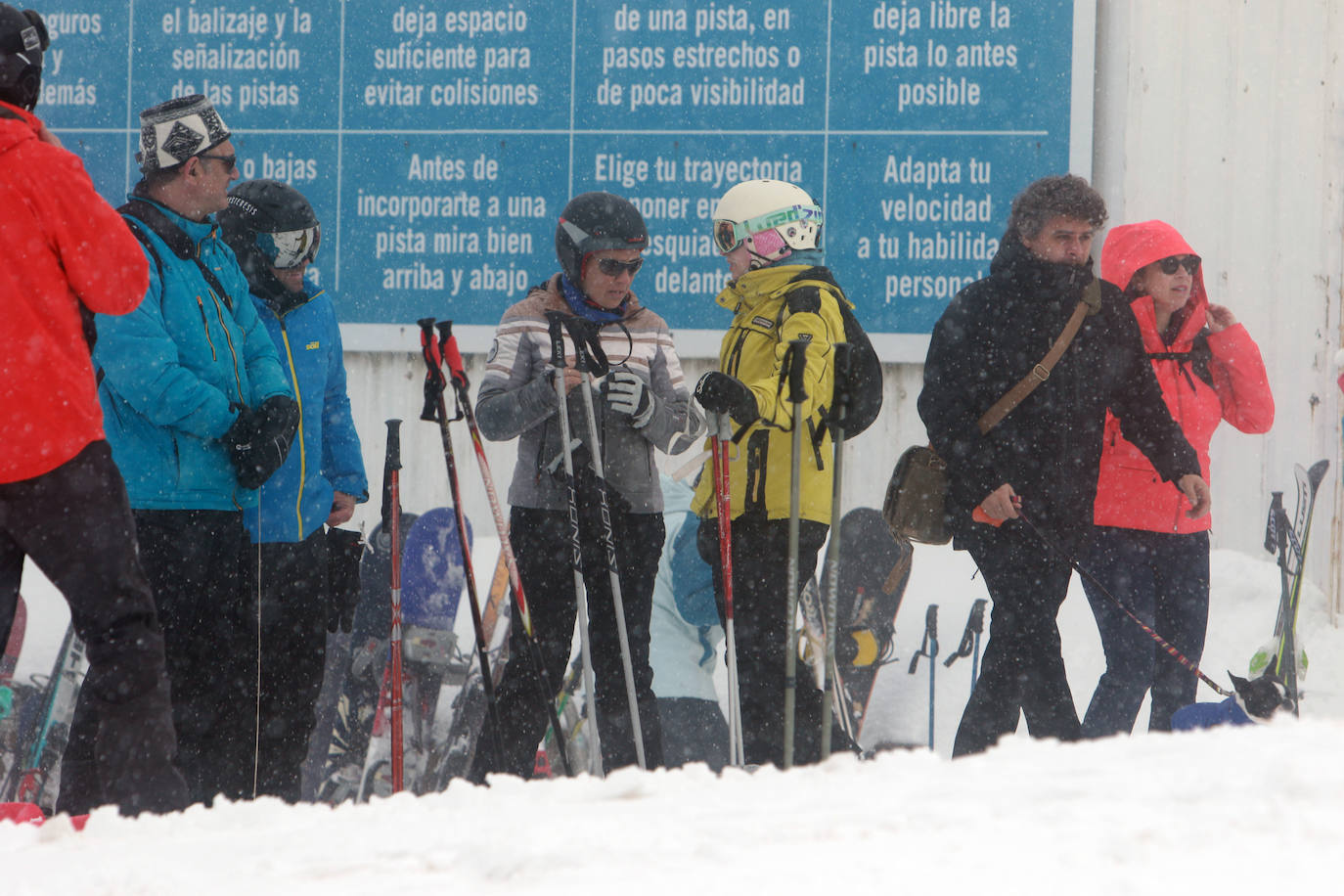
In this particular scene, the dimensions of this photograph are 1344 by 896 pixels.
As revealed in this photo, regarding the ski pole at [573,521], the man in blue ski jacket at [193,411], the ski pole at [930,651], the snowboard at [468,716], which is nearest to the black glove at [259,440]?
the man in blue ski jacket at [193,411]

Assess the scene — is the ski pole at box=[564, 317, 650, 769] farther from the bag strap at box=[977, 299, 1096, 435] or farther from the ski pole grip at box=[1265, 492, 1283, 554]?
the ski pole grip at box=[1265, 492, 1283, 554]

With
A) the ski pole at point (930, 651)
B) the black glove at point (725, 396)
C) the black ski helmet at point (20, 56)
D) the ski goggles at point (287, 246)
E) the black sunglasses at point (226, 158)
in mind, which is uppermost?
the black ski helmet at point (20, 56)

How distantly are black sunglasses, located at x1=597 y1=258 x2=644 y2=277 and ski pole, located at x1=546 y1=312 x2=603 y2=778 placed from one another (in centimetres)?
18

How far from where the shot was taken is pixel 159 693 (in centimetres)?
A: 212

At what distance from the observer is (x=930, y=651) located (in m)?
4.41

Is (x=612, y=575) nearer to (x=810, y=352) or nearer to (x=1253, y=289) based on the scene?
(x=810, y=352)

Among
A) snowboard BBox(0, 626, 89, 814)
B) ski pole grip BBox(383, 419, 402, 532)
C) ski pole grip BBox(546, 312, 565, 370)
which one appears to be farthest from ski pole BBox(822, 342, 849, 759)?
snowboard BBox(0, 626, 89, 814)

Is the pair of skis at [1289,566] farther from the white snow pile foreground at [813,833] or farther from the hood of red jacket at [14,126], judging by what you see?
the hood of red jacket at [14,126]

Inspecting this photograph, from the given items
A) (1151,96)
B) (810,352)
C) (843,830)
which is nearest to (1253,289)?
(1151,96)

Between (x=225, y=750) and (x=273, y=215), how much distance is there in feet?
4.63

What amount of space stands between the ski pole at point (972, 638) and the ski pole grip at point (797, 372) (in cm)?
171

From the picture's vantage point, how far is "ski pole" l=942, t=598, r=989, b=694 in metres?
4.30

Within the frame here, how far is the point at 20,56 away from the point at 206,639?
1.32m

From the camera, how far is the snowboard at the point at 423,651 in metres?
4.02
